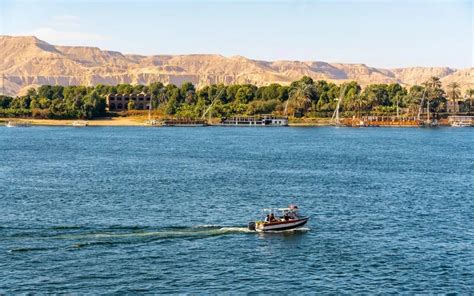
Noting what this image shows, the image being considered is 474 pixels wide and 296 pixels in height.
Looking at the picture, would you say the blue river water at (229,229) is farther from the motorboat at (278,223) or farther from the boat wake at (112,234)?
the motorboat at (278,223)

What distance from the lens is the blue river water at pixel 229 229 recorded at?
195 feet

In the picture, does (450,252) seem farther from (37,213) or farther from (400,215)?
(37,213)

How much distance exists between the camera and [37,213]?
83.5m

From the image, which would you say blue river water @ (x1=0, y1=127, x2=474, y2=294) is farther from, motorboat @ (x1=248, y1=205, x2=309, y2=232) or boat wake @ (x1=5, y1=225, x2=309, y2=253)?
motorboat @ (x1=248, y1=205, x2=309, y2=232)

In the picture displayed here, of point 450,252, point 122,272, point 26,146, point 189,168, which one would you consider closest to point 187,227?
point 122,272

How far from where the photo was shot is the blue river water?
59500 millimetres

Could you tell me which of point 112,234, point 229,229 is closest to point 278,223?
point 229,229

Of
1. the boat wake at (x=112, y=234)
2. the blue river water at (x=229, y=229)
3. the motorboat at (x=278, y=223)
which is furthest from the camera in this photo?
the motorboat at (x=278, y=223)

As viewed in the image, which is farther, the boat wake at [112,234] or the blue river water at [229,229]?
the boat wake at [112,234]

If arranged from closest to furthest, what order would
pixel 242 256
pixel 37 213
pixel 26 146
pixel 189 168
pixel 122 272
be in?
1. pixel 122 272
2. pixel 242 256
3. pixel 37 213
4. pixel 189 168
5. pixel 26 146

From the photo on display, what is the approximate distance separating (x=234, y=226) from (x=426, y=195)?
3672 cm

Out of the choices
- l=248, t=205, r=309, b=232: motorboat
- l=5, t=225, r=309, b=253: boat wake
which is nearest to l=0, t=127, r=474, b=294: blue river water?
l=5, t=225, r=309, b=253: boat wake

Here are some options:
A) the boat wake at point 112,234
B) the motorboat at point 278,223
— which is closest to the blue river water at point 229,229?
the boat wake at point 112,234

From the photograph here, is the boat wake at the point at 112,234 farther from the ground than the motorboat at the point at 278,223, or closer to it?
closer to it
